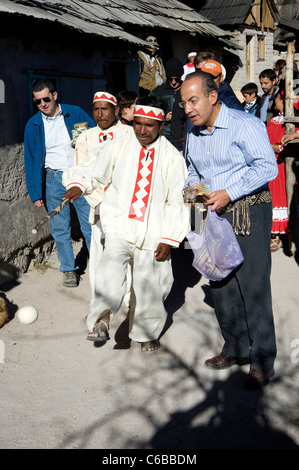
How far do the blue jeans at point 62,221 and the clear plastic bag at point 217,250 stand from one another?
2593 mm

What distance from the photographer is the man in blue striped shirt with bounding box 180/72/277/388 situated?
12.3 ft

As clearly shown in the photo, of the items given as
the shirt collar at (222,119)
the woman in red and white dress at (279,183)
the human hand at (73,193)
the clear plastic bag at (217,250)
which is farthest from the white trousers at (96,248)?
the woman in red and white dress at (279,183)

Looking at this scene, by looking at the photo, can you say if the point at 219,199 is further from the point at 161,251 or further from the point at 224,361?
the point at 224,361

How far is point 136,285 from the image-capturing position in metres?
4.62

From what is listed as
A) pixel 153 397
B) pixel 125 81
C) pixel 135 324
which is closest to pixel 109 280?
pixel 135 324

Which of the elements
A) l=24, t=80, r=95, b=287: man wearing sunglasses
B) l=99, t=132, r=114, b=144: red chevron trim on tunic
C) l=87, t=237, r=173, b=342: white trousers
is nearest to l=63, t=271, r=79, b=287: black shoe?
l=24, t=80, r=95, b=287: man wearing sunglasses

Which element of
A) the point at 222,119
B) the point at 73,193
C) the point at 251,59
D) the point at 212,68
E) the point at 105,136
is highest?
the point at 251,59

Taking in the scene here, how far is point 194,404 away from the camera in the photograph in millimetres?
3824

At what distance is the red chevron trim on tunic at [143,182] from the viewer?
4.52 metres

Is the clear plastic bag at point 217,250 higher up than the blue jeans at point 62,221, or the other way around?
the clear plastic bag at point 217,250

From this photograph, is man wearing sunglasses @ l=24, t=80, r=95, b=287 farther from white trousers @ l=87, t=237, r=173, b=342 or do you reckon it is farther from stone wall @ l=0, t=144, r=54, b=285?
white trousers @ l=87, t=237, r=173, b=342

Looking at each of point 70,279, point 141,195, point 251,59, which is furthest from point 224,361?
point 251,59

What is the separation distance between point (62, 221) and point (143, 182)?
2318mm

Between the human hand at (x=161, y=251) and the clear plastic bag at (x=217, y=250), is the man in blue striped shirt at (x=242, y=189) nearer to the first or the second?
the clear plastic bag at (x=217, y=250)
